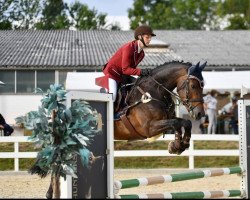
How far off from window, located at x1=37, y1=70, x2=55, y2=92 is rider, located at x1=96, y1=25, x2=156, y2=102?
2063cm

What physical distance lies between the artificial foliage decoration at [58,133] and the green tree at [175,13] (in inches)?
2335

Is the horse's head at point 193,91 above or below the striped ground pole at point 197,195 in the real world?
above

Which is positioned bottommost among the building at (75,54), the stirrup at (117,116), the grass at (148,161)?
the grass at (148,161)

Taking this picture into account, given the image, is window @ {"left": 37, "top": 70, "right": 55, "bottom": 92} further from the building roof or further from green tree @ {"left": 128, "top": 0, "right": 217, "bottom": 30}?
green tree @ {"left": 128, "top": 0, "right": 217, "bottom": 30}

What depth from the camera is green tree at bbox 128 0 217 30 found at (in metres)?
67.4

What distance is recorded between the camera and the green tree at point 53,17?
61.3 m

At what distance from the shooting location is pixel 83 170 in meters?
6.65

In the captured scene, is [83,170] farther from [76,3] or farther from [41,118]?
[76,3]

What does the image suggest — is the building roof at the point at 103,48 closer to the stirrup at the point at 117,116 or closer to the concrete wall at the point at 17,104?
the concrete wall at the point at 17,104

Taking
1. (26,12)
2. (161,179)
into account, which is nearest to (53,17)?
(26,12)

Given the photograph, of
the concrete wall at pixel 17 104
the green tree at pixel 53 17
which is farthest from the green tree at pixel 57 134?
the green tree at pixel 53 17

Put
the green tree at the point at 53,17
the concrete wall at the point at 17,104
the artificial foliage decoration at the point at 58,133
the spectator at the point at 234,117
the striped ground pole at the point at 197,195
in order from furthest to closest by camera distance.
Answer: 1. the green tree at the point at 53,17
2. the concrete wall at the point at 17,104
3. the spectator at the point at 234,117
4. the striped ground pole at the point at 197,195
5. the artificial foliage decoration at the point at 58,133

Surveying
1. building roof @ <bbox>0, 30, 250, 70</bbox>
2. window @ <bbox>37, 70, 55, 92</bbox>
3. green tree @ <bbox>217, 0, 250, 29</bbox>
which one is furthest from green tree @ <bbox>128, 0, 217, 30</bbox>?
window @ <bbox>37, 70, 55, 92</bbox>

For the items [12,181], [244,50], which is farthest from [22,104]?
[12,181]
